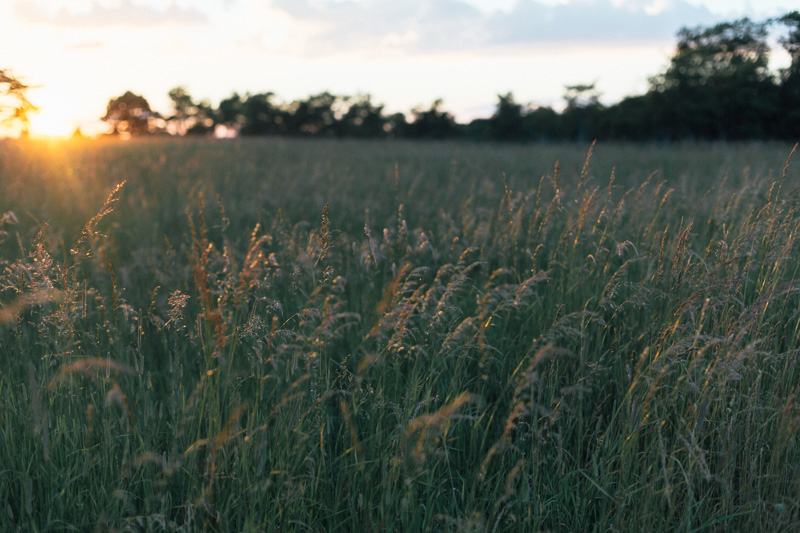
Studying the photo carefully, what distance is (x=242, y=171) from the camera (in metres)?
8.89

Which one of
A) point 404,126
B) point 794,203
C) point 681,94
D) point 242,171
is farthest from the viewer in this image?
point 404,126

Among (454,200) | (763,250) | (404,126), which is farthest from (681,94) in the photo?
(404,126)

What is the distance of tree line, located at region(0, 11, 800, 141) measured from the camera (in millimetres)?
5879

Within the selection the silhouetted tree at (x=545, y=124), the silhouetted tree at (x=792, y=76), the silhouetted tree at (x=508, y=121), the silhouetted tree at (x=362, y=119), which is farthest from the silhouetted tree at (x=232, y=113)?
the silhouetted tree at (x=792, y=76)

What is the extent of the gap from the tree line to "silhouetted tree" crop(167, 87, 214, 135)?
16cm

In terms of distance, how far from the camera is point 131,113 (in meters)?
83.6

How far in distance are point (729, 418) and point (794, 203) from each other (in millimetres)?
1575

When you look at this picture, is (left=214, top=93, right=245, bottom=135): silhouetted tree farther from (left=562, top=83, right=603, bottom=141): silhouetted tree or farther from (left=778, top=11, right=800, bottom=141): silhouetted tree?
(left=778, top=11, right=800, bottom=141): silhouetted tree

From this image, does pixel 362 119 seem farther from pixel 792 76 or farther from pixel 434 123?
pixel 792 76

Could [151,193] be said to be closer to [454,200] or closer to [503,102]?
[454,200]

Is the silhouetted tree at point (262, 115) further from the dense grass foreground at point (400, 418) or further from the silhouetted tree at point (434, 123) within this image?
the dense grass foreground at point (400, 418)

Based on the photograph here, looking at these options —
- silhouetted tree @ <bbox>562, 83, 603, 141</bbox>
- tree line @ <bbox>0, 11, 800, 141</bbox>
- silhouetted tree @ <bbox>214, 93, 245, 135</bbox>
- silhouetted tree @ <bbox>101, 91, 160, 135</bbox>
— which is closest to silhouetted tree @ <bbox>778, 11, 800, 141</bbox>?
tree line @ <bbox>0, 11, 800, 141</bbox>

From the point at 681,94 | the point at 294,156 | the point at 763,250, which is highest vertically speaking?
the point at 681,94

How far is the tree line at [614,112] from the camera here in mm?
5879
